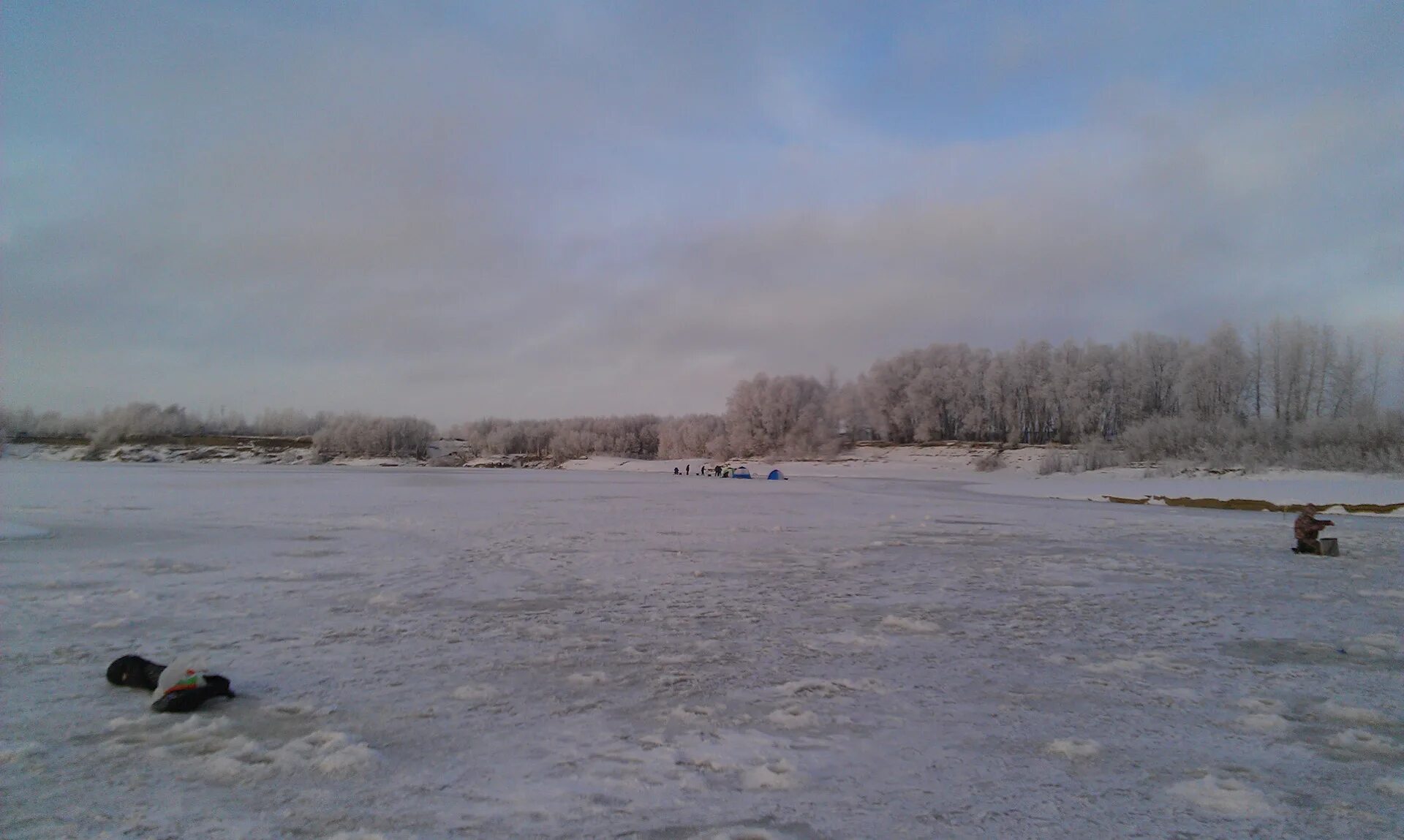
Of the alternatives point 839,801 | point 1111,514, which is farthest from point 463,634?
point 1111,514

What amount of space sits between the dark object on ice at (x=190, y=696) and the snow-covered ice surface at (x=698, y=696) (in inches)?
4.6

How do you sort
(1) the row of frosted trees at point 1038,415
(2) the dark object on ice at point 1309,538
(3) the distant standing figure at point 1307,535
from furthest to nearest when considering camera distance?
(1) the row of frosted trees at point 1038,415, (3) the distant standing figure at point 1307,535, (2) the dark object on ice at point 1309,538

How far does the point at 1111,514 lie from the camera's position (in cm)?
2081

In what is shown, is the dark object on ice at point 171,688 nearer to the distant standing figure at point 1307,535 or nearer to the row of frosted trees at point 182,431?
the distant standing figure at point 1307,535

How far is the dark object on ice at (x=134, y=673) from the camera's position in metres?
4.70

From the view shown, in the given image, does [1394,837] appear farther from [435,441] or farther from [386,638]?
[435,441]

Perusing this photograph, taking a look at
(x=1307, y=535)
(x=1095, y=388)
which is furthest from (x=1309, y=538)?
(x=1095, y=388)

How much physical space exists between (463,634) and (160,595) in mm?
3805

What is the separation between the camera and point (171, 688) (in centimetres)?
428

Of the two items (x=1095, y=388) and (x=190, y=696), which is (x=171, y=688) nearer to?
(x=190, y=696)

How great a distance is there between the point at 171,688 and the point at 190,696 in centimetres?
11

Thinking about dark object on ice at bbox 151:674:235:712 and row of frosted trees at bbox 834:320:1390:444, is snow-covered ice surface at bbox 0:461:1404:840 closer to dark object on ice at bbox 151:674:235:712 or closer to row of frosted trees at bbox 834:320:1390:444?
dark object on ice at bbox 151:674:235:712

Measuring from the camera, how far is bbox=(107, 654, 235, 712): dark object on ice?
4.27 m

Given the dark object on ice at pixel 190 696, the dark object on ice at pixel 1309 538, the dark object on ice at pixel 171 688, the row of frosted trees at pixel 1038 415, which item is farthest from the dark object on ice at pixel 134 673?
the row of frosted trees at pixel 1038 415
